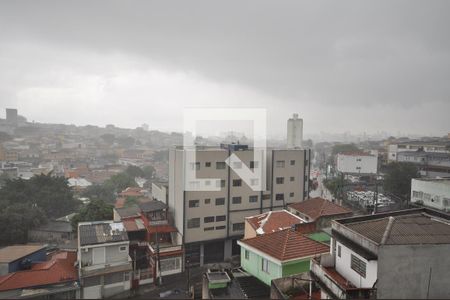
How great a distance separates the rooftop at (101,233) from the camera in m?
14.3

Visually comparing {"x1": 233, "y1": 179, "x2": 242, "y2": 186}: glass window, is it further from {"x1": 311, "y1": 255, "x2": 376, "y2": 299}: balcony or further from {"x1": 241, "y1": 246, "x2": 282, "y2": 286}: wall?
{"x1": 311, "y1": 255, "x2": 376, "y2": 299}: balcony

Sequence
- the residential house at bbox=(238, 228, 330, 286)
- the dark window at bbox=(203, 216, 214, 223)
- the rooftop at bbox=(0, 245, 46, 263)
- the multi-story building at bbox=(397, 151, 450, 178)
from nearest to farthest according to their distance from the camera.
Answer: the residential house at bbox=(238, 228, 330, 286) < the rooftop at bbox=(0, 245, 46, 263) < the dark window at bbox=(203, 216, 214, 223) < the multi-story building at bbox=(397, 151, 450, 178)

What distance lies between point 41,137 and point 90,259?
375 ft

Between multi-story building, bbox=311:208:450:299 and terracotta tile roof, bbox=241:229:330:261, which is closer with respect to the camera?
multi-story building, bbox=311:208:450:299

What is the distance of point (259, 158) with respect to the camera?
66.8ft

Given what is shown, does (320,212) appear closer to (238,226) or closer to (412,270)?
(238,226)

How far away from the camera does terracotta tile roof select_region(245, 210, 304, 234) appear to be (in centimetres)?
1430

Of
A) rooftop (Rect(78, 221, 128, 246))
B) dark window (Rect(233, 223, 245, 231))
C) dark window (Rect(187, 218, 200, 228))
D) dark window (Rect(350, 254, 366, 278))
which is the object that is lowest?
dark window (Rect(233, 223, 245, 231))

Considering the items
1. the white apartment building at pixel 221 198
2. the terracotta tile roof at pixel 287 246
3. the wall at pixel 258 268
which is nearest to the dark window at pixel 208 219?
the white apartment building at pixel 221 198

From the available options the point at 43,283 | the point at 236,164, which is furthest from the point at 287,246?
the point at 43,283

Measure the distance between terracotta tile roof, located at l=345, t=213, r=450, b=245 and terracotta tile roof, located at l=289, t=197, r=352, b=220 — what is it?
761cm

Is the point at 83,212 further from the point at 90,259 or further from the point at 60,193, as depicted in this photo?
the point at 60,193

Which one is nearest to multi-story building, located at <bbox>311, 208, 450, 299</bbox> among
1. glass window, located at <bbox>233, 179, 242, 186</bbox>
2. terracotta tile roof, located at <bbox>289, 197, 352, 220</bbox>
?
A: terracotta tile roof, located at <bbox>289, 197, 352, 220</bbox>

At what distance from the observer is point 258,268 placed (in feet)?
34.5
